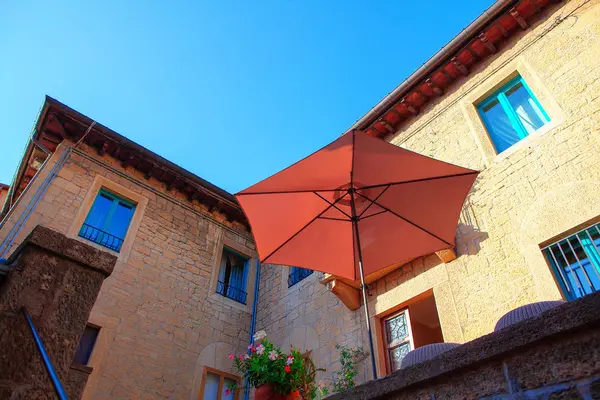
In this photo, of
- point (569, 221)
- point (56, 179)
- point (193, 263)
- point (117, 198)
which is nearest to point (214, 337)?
point (193, 263)

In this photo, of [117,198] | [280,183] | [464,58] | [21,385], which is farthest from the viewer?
[117,198]

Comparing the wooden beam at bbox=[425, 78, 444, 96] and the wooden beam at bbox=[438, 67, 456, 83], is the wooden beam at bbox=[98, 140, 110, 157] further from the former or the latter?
the wooden beam at bbox=[438, 67, 456, 83]

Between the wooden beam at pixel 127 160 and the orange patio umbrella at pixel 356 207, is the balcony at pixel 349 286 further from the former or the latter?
the wooden beam at pixel 127 160

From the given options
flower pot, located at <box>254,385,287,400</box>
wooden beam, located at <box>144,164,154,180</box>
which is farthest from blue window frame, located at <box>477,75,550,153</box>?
wooden beam, located at <box>144,164,154,180</box>

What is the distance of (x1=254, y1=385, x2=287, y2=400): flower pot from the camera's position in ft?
16.7

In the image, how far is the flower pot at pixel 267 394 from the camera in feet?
16.7

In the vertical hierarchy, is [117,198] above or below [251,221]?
above

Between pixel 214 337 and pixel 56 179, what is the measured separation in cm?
417

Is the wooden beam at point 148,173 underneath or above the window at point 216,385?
above

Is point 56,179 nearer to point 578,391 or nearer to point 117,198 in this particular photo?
point 117,198

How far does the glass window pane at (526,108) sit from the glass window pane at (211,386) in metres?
6.79

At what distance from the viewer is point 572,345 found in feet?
5.89

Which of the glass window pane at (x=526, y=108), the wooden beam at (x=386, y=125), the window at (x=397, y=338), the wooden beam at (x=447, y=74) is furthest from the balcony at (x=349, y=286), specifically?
the wooden beam at (x=447, y=74)

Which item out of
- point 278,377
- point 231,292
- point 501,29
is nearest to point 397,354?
point 278,377
